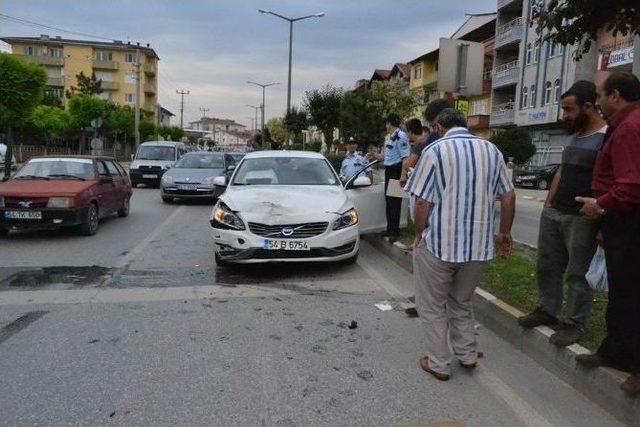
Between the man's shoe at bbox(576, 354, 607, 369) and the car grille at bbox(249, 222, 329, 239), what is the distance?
372 cm

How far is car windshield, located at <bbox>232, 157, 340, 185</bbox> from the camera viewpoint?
857cm

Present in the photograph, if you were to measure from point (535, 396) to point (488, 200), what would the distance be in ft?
4.30

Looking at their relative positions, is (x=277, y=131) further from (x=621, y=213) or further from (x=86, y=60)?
(x=621, y=213)

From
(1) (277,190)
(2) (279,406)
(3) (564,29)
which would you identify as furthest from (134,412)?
(3) (564,29)

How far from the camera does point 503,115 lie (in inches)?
1831

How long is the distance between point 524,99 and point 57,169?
39410 millimetres

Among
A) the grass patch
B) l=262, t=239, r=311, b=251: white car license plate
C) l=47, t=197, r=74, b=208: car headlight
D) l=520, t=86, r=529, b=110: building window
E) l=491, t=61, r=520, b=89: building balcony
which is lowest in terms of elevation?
the grass patch

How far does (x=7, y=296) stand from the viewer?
20.5 ft

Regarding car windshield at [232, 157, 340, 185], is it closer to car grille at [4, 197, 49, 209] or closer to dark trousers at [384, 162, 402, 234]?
dark trousers at [384, 162, 402, 234]

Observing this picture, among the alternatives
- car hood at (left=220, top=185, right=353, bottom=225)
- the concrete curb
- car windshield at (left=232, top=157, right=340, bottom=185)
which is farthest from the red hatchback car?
the concrete curb

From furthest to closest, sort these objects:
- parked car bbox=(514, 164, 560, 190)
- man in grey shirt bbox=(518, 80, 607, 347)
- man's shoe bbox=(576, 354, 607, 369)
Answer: parked car bbox=(514, 164, 560, 190), man in grey shirt bbox=(518, 80, 607, 347), man's shoe bbox=(576, 354, 607, 369)

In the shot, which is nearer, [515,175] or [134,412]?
[134,412]

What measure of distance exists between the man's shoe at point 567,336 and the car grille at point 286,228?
338cm

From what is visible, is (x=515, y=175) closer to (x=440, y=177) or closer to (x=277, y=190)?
(x=277, y=190)
